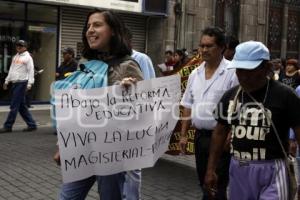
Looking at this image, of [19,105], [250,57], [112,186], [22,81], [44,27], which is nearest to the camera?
[250,57]

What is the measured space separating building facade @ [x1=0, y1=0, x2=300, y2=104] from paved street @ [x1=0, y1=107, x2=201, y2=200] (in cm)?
610

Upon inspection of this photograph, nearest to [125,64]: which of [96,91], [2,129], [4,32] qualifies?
[96,91]

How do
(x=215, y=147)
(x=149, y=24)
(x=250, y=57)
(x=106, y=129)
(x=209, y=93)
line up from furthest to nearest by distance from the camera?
(x=149, y=24) < (x=209, y=93) < (x=215, y=147) < (x=106, y=129) < (x=250, y=57)

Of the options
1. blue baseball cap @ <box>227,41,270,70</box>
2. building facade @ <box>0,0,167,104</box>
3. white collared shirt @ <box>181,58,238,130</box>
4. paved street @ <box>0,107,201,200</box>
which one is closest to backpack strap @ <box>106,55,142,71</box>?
blue baseball cap @ <box>227,41,270,70</box>

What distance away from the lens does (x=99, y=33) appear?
11.0 ft

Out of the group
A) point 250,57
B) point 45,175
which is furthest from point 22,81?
point 250,57

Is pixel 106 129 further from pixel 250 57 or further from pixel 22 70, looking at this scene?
pixel 22 70

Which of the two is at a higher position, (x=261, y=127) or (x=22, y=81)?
(x=22, y=81)

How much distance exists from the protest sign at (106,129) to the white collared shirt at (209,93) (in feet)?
3.30

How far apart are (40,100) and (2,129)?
17.5ft

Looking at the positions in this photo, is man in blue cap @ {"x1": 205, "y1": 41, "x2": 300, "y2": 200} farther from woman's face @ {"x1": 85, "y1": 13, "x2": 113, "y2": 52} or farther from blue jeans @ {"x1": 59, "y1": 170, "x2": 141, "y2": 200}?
woman's face @ {"x1": 85, "y1": 13, "x2": 113, "y2": 52}

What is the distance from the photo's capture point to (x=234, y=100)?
3506 mm

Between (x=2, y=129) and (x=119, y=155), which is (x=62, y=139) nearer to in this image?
(x=119, y=155)

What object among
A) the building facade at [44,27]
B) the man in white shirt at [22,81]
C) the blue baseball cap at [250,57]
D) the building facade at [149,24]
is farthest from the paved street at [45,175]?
the building facade at [149,24]
